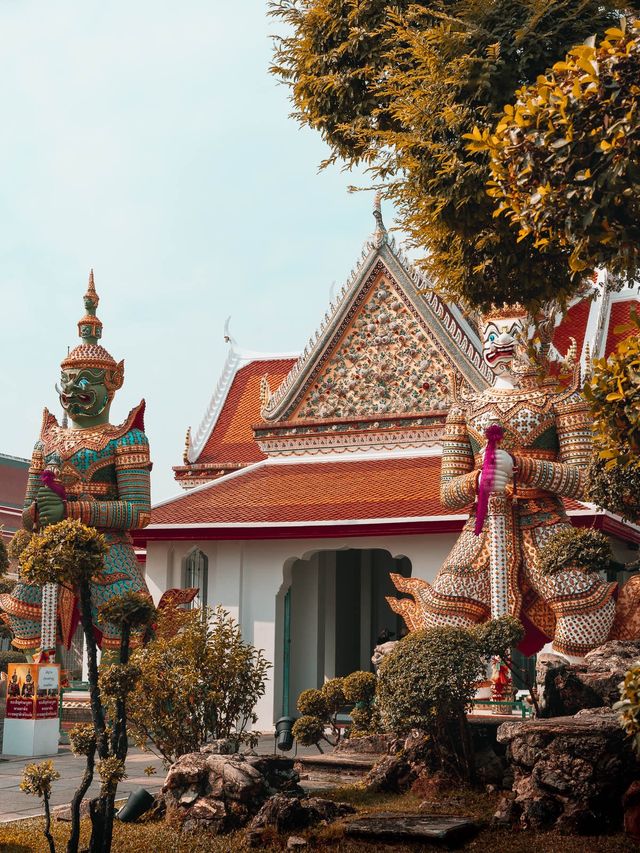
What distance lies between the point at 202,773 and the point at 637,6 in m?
5.49

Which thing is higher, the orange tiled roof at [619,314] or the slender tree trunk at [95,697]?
the orange tiled roof at [619,314]

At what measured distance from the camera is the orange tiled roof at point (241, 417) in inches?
637

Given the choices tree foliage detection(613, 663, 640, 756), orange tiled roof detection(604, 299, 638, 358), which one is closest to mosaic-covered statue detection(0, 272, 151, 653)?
orange tiled roof detection(604, 299, 638, 358)

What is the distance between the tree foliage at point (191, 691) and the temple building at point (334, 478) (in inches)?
181

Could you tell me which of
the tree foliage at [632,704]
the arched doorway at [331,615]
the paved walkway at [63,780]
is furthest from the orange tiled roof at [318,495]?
the tree foliage at [632,704]

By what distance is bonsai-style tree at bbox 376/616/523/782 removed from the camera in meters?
7.45

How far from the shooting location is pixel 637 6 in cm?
706

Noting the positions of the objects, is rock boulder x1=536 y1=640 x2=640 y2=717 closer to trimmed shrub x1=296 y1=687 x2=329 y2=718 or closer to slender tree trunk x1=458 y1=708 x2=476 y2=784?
slender tree trunk x1=458 y1=708 x2=476 y2=784

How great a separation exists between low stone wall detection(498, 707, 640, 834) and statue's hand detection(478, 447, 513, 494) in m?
3.21

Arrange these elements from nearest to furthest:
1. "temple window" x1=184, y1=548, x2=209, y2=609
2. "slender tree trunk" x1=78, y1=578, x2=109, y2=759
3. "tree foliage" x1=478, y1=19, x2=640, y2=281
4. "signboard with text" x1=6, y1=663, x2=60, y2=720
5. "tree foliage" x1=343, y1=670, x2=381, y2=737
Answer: "tree foliage" x1=478, y1=19, x2=640, y2=281
"slender tree trunk" x1=78, y1=578, x2=109, y2=759
"tree foliage" x1=343, y1=670, x2=381, y2=737
"signboard with text" x1=6, y1=663, x2=60, y2=720
"temple window" x1=184, y1=548, x2=209, y2=609

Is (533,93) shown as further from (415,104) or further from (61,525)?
(61,525)

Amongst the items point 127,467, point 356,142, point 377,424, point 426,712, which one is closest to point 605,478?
point 426,712

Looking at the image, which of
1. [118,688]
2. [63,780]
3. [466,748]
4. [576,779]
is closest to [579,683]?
[466,748]

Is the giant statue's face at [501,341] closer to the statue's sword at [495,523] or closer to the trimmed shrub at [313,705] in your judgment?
the statue's sword at [495,523]
